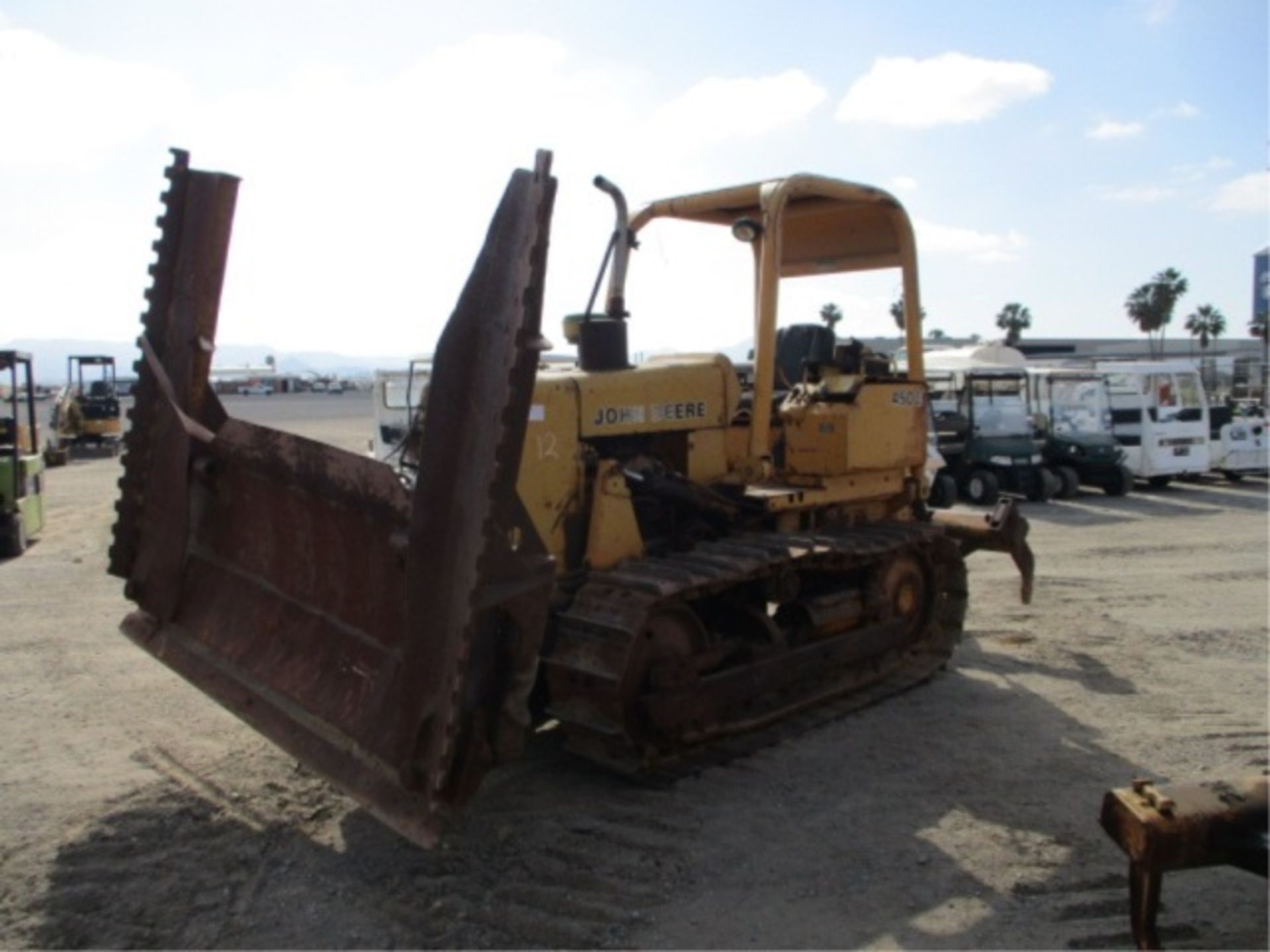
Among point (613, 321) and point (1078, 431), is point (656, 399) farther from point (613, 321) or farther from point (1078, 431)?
point (1078, 431)

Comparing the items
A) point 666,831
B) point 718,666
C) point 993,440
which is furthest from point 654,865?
point 993,440

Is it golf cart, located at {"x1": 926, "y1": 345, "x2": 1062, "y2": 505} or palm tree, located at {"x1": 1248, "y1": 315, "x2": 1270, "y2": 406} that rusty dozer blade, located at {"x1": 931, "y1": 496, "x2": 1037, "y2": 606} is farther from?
palm tree, located at {"x1": 1248, "y1": 315, "x2": 1270, "y2": 406}

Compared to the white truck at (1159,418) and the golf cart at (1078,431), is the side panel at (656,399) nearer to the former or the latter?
the golf cart at (1078,431)

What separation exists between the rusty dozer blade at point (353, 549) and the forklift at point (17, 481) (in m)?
8.02

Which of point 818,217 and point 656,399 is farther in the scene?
point 818,217

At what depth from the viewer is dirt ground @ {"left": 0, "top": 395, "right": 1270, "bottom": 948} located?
3.72m

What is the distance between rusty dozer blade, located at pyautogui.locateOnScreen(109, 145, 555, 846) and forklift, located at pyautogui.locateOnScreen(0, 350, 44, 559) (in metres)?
8.02

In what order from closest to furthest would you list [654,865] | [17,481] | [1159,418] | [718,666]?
[654,865]
[718,666]
[17,481]
[1159,418]

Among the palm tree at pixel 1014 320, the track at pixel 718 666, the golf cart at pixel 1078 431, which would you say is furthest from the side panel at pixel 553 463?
the palm tree at pixel 1014 320

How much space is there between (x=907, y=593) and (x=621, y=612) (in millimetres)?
2850

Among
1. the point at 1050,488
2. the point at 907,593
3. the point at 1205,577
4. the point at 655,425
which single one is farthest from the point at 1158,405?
the point at 655,425

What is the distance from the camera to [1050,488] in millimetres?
16953

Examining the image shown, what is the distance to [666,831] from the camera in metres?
4.49

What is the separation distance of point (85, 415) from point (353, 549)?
1028 inches
